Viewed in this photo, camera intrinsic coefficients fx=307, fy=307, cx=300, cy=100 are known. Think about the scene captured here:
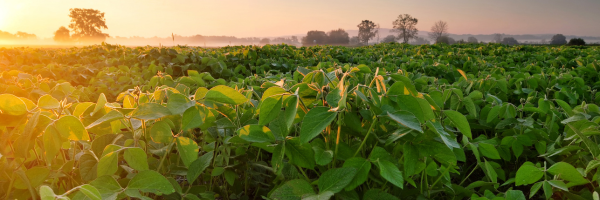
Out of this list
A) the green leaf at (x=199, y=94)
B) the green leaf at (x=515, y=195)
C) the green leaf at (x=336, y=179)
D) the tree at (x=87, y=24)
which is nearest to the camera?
the green leaf at (x=336, y=179)

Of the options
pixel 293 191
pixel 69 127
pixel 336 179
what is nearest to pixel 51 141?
pixel 69 127

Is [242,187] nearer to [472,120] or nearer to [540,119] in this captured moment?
[472,120]

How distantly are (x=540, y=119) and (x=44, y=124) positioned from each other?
2.62 meters

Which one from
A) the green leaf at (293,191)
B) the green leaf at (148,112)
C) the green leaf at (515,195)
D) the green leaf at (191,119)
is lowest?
the green leaf at (515,195)

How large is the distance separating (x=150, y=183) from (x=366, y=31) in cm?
12244

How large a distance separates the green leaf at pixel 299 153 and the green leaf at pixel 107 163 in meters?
0.48

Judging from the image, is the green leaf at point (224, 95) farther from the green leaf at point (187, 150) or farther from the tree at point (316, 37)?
the tree at point (316, 37)

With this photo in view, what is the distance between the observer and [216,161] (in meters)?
1.24

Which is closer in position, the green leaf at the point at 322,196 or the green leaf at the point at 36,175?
the green leaf at the point at 322,196

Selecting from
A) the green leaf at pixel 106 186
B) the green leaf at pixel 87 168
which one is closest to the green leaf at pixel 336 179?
the green leaf at pixel 106 186

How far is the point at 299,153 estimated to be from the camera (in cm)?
94

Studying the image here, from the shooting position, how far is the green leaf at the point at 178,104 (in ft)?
2.98

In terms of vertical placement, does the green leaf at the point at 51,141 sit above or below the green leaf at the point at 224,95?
below

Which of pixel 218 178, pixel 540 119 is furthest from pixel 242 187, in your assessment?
pixel 540 119
